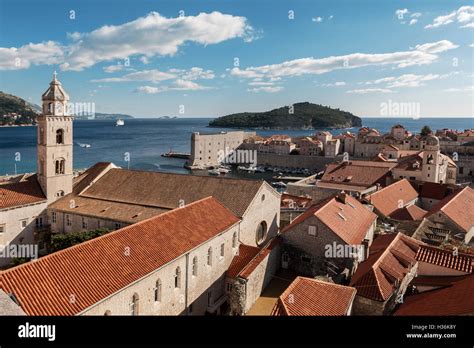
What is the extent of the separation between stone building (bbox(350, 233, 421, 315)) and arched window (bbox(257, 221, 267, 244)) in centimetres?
893

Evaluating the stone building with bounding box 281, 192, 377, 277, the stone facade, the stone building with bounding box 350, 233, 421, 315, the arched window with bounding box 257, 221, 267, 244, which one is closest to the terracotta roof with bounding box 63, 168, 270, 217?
the arched window with bounding box 257, 221, 267, 244

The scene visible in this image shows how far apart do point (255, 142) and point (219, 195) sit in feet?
319

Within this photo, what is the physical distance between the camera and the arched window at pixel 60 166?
1213 inches

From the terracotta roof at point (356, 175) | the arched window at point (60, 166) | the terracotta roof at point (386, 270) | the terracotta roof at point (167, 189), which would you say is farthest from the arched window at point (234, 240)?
the terracotta roof at point (356, 175)

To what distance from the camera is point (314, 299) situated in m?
14.3

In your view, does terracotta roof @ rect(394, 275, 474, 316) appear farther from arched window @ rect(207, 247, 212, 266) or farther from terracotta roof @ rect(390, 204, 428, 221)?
terracotta roof @ rect(390, 204, 428, 221)

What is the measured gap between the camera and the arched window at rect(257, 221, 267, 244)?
27625 millimetres

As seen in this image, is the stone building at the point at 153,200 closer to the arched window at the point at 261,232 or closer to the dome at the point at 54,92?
the arched window at the point at 261,232

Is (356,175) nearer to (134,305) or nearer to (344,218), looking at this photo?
(344,218)

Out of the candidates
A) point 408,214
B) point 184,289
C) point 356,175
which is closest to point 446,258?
point 184,289

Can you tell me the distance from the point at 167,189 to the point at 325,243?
13.3m
